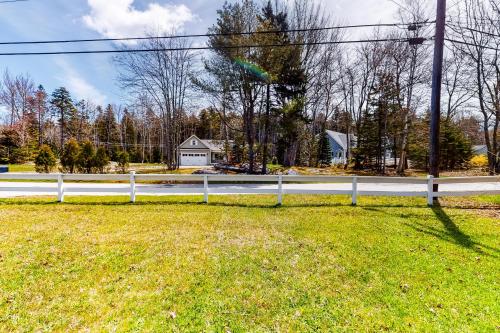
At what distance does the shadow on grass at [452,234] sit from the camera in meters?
4.76

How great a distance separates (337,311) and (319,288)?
49 centimetres

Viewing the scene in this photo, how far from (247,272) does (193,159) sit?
3608 cm

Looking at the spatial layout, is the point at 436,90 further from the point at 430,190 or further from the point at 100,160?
the point at 100,160

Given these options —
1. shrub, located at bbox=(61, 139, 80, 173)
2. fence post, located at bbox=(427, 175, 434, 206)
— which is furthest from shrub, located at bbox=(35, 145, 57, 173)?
fence post, located at bbox=(427, 175, 434, 206)

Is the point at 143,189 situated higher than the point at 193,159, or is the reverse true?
the point at 193,159

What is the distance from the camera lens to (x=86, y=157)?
17.6m

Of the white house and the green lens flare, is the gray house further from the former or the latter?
the green lens flare

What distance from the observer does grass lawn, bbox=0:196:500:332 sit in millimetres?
2820

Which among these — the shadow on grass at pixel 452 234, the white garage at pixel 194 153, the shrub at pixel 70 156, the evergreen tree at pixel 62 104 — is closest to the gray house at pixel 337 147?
the white garage at pixel 194 153

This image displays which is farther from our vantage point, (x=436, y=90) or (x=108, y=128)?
(x=108, y=128)

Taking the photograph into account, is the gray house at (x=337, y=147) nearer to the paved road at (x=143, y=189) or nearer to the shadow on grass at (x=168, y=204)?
the paved road at (x=143, y=189)

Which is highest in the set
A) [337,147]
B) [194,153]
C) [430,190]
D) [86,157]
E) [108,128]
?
[108,128]

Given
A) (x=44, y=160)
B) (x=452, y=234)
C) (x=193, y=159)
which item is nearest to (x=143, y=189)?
(x=452, y=234)

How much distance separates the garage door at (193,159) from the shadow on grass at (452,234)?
113ft
